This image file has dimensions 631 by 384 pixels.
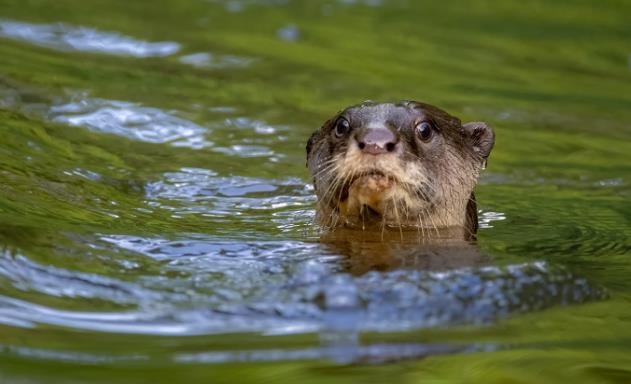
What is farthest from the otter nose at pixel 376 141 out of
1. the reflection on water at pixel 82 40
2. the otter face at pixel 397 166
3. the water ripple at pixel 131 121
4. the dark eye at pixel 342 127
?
the reflection on water at pixel 82 40

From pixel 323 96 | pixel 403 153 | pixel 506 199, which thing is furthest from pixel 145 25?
pixel 403 153

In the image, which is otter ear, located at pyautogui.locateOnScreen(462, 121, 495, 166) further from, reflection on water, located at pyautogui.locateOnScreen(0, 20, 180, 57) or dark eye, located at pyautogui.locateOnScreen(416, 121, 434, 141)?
reflection on water, located at pyautogui.locateOnScreen(0, 20, 180, 57)

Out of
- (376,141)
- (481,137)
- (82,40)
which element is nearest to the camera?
(376,141)

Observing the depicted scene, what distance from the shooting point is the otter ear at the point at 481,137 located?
577 centimetres

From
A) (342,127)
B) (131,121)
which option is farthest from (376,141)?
(131,121)

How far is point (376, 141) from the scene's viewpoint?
4.79 m

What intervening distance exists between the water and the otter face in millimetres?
144

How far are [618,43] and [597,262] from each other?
5.88 m

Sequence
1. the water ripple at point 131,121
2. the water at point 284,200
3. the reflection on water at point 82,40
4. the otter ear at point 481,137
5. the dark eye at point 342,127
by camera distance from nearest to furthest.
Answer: the water at point 284,200, the dark eye at point 342,127, the otter ear at point 481,137, the water ripple at point 131,121, the reflection on water at point 82,40

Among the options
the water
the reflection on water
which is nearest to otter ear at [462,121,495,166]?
the water

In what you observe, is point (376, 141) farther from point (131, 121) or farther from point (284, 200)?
point (131, 121)

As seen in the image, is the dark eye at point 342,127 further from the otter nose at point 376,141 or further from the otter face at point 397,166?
the otter nose at point 376,141

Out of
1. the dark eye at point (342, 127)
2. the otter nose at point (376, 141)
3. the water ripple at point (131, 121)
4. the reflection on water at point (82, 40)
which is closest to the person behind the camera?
the otter nose at point (376, 141)

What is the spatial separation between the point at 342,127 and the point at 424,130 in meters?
0.35
